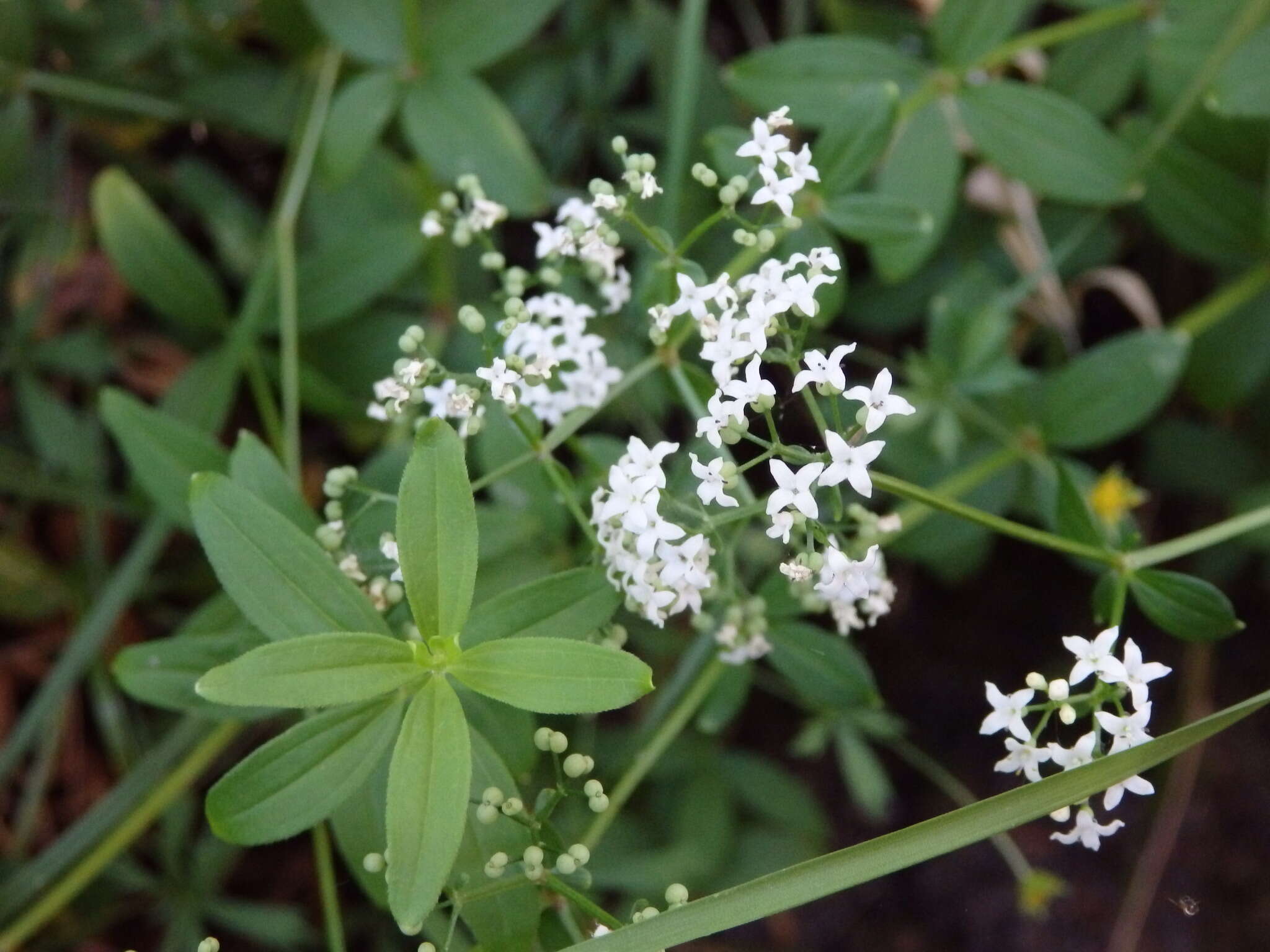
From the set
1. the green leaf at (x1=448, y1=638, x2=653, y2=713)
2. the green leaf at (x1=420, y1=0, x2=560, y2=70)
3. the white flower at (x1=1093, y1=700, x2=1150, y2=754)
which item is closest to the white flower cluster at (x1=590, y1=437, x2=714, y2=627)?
the green leaf at (x1=448, y1=638, x2=653, y2=713)

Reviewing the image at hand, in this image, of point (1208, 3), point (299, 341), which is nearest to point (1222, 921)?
point (1208, 3)

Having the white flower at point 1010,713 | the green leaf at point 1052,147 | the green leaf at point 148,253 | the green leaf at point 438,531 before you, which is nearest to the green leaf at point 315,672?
the green leaf at point 438,531

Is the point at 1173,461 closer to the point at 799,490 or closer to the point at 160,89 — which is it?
the point at 799,490

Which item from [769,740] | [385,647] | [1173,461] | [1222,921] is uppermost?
[385,647]

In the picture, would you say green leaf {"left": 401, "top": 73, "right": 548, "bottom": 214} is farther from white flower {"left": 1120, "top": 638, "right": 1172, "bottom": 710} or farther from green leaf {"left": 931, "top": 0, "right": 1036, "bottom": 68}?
white flower {"left": 1120, "top": 638, "right": 1172, "bottom": 710}

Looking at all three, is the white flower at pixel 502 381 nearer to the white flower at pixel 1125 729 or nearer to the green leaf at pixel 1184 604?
the white flower at pixel 1125 729

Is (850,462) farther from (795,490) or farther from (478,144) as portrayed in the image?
(478,144)
